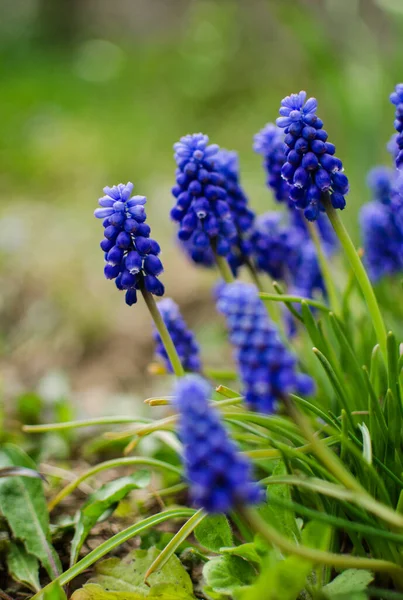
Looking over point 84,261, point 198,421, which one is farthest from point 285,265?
point 84,261

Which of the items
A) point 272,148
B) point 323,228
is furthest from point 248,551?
point 323,228

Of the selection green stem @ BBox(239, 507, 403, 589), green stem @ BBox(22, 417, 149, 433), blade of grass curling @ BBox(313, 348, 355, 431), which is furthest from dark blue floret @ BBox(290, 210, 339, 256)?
green stem @ BBox(239, 507, 403, 589)

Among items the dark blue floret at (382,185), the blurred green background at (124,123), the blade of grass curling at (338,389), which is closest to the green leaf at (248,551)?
the blade of grass curling at (338,389)

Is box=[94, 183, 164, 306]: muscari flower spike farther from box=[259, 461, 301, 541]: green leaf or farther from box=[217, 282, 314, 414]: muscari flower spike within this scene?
box=[259, 461, 301, 541]: green leaf

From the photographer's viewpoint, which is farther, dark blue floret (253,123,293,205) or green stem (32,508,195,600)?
dark blue floret (253,123,293,205)

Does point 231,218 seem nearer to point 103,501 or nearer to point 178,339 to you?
point 178,339
